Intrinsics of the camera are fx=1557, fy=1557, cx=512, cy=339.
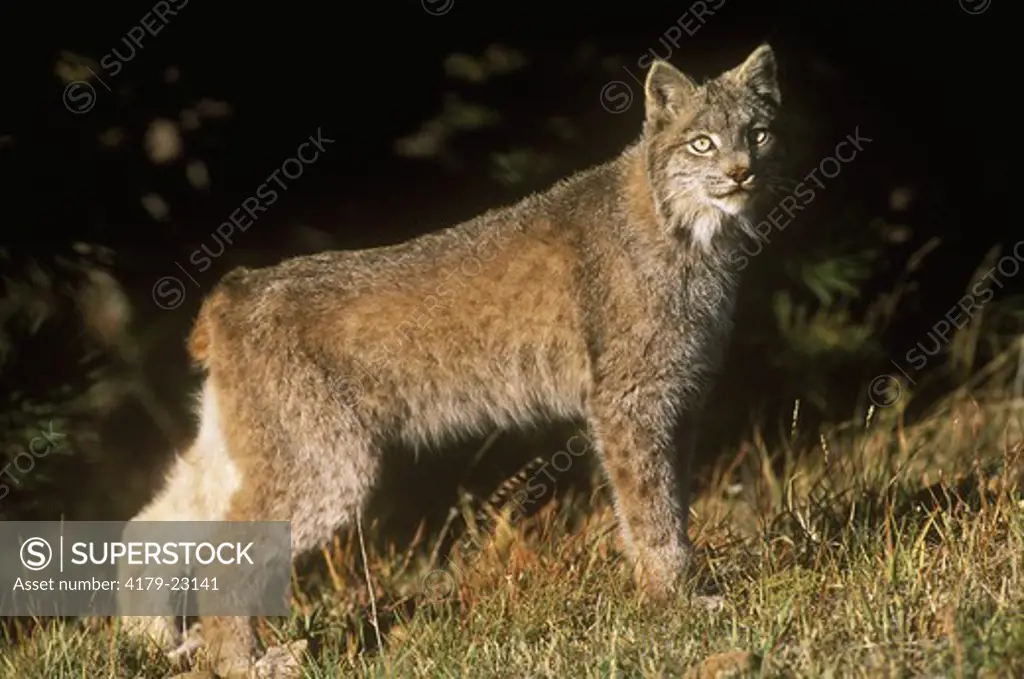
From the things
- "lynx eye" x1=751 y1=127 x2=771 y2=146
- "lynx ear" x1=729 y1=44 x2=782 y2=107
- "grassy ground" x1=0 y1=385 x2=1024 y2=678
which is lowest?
"grassy ground" x1=0 y1=385 x2=1024 y2=678

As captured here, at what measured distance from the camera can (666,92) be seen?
6.30 metres

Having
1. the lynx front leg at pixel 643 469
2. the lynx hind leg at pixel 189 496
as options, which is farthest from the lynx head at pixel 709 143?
the lynx hind leg at pixel 189 496

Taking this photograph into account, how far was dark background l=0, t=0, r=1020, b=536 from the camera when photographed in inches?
269

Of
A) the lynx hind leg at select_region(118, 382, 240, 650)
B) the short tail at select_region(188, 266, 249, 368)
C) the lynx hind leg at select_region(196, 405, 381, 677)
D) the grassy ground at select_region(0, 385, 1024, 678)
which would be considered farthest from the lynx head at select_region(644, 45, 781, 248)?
the lynx hind leg at select_region(118, 382, 240, 650)

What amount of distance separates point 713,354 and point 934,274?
9.38 feet

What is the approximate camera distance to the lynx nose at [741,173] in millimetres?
5984

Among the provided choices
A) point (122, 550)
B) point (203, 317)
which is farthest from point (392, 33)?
point (122, 550)

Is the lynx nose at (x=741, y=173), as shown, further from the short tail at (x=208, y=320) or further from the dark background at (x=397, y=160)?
the short tail at (x=208, y=320)

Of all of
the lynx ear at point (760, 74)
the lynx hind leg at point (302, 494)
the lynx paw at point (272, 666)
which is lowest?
the lynx paw at point (272, 666)

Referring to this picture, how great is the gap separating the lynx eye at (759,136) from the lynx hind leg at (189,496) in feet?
7.89

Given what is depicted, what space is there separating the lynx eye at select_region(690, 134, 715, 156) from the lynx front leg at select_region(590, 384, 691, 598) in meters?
0.96

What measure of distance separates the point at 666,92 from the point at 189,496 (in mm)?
2606
